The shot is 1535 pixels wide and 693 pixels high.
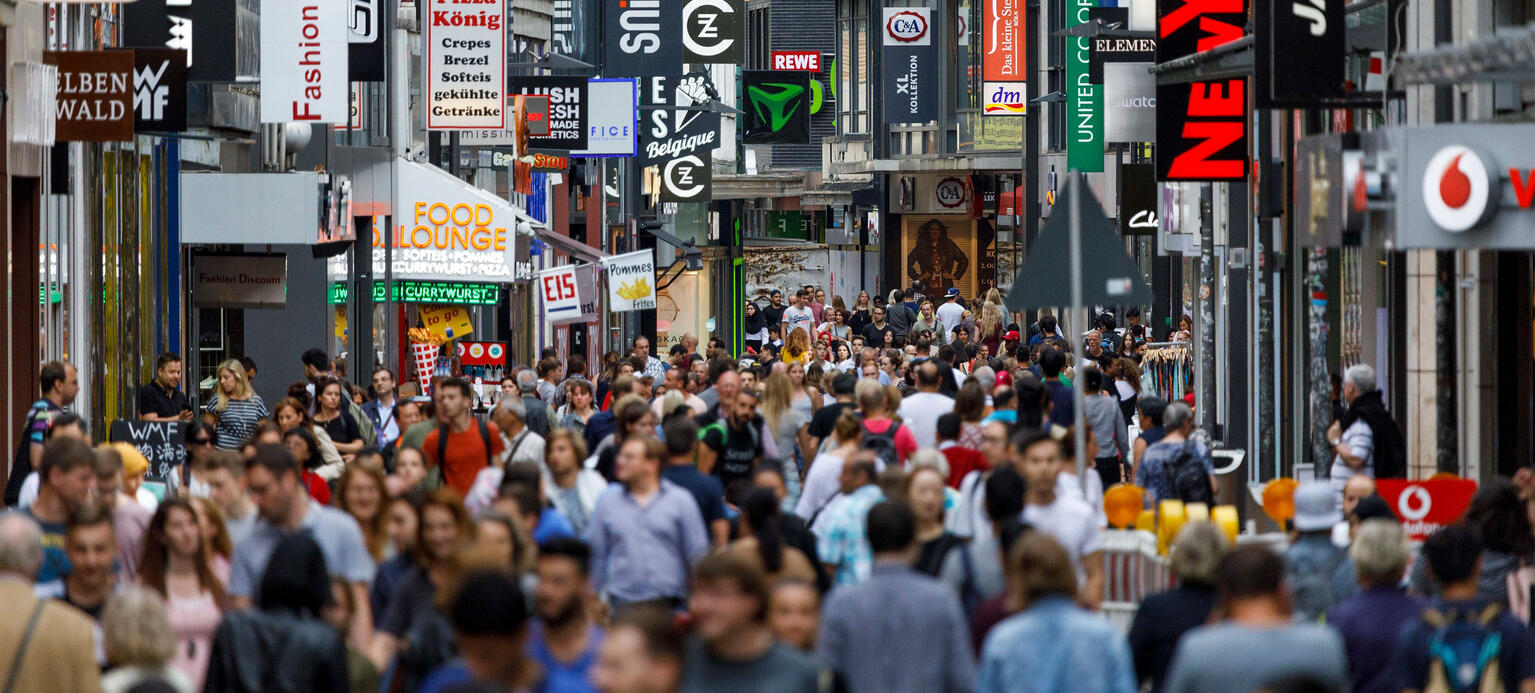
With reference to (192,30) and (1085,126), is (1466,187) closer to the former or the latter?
(192,30)

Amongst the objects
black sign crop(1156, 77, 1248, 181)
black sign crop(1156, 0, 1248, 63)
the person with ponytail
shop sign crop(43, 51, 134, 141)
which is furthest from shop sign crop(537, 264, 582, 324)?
the person with ponytail

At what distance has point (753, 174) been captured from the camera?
6425cm

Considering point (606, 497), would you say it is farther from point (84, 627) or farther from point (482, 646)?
point (482, 646)

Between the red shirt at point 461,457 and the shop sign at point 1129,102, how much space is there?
41.5ft

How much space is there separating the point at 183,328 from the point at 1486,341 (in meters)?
13.8

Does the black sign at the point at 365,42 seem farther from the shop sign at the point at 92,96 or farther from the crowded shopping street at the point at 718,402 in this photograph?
the shop sign at the point at 92,96

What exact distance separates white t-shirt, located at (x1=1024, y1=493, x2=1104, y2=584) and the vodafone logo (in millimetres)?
2809

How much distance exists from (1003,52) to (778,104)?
226 inches

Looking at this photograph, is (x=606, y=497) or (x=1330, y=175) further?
(x=1330, y=175)

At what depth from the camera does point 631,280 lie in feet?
97.3

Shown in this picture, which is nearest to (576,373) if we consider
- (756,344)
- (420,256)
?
(420,256)

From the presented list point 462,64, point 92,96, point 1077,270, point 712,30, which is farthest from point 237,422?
point 712,30

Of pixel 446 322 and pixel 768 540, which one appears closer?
pixel 768 540

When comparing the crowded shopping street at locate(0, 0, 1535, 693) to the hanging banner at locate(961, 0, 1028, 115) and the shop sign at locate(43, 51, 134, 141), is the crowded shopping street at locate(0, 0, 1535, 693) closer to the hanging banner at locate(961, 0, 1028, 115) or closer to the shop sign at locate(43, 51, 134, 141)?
the shop sign at locate(43, 51, 134, 141)
